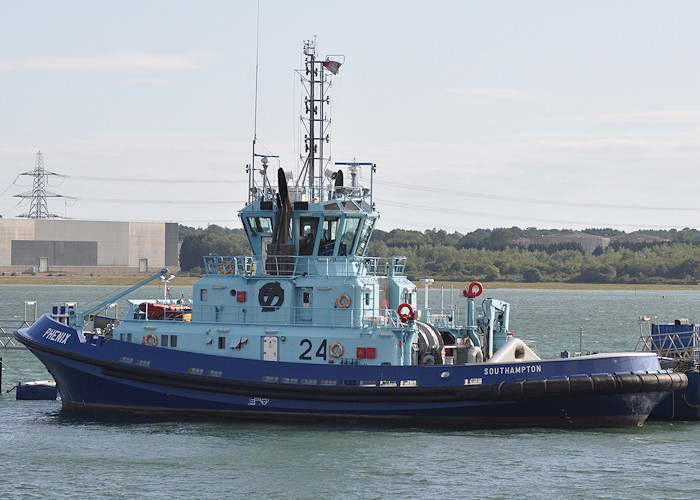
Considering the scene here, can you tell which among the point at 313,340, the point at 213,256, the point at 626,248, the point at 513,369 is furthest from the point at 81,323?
the point at 626,248

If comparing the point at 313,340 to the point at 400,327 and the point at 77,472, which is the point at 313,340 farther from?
the point at 77,472

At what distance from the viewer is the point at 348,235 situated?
78.2ft

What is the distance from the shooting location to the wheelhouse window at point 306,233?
2367cm

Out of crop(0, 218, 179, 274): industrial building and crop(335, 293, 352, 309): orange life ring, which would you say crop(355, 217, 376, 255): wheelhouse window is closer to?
crop(335, 293, 352, 309): orange life ring

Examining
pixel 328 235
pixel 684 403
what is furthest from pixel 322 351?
pixel 684 403

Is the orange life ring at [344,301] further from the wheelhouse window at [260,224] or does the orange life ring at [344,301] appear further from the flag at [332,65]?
the flag at [332,65]

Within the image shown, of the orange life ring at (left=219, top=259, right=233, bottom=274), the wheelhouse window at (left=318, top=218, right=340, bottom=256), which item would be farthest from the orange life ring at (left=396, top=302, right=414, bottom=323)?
the orange life ring at (left=219, top=259, right=233, bottom=274)

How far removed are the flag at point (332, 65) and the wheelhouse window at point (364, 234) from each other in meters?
3.55

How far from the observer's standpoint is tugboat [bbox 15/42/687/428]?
22203 mm

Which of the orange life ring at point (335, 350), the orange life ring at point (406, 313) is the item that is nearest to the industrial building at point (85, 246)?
the orange life ring at point (335, 350)

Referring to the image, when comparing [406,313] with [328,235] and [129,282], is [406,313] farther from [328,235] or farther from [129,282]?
[129,282]

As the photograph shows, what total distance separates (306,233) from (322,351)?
2748 mm

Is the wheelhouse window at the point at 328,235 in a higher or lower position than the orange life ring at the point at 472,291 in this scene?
higher

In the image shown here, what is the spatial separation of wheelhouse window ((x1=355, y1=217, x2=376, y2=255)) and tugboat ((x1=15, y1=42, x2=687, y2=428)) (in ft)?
0.12
